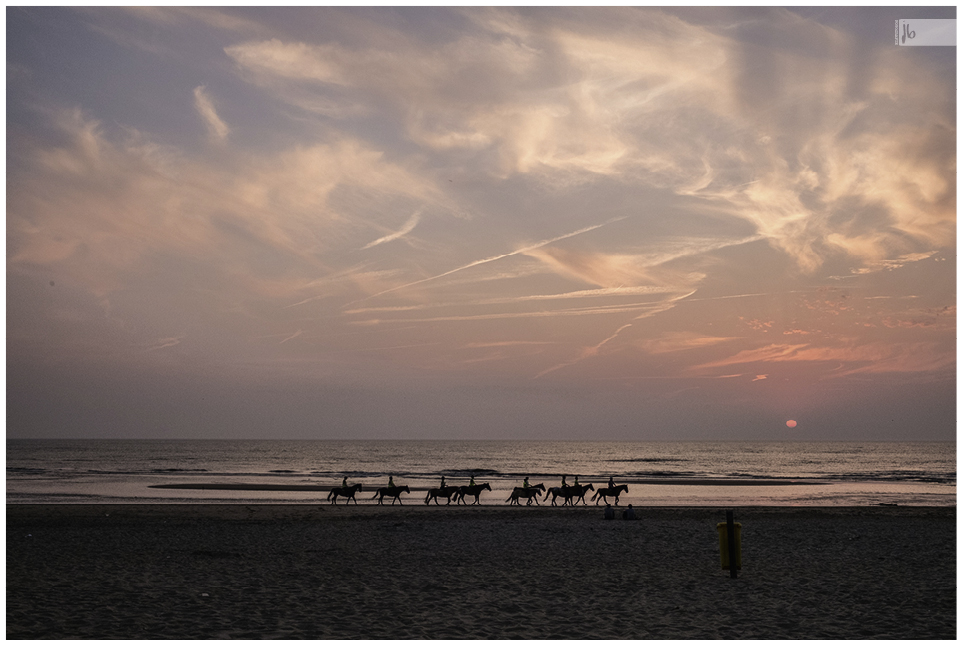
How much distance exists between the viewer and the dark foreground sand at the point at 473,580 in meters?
10.3

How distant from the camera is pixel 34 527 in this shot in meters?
23.3

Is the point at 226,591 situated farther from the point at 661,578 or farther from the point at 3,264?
the point at 661,578

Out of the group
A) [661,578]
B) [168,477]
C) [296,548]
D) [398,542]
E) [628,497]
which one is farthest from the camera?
[168,477]

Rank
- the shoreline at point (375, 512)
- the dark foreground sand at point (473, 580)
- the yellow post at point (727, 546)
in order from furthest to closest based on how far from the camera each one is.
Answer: the shoreline at point (375, 512), the yellow post at point (727, 546), the dark foreground sand at point (473, 580)

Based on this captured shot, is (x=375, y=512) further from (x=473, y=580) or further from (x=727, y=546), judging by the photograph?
(x=727, y=546)

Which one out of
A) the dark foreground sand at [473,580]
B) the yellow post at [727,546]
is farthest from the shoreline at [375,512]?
the yellow post at [727,546]

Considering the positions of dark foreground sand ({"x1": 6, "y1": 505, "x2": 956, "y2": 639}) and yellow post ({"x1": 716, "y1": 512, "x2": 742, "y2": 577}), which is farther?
yellow post ({"x1": 716, "y1": 512, "x2": 742, "y2": 577})

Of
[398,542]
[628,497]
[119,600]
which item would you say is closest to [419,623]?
[119,600]

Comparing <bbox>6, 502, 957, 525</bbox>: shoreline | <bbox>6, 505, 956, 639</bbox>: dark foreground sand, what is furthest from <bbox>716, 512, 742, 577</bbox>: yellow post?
<bbox>6, 502, 957, 525</bbox>: shoreline

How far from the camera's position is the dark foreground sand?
10320mm

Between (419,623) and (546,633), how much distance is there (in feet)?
5.88

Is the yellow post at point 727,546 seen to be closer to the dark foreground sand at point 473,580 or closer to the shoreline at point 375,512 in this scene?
the dark foreground sand at point 473,580

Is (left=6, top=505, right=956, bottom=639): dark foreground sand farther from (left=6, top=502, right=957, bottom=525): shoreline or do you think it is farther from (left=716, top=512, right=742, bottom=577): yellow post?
(left=6, top=502, right=957, bottom=525): shoreline

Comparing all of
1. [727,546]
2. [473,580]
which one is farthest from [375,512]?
[727,546]
